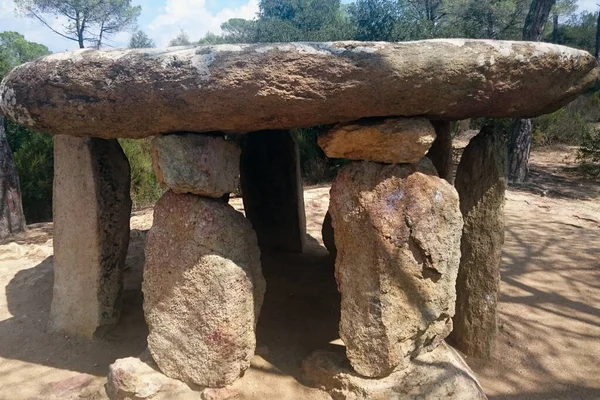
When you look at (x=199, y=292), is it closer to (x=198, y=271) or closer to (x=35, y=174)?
(x=198, y=271)

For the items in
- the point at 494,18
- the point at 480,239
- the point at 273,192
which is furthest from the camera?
the point at 494,18

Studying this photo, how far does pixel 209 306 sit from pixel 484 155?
1.64 m

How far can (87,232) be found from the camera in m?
2.77

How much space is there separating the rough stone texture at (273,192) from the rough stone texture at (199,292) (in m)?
1.91

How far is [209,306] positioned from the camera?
Result: 7.36 ft

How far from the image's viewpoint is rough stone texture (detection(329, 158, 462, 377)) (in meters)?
2.20

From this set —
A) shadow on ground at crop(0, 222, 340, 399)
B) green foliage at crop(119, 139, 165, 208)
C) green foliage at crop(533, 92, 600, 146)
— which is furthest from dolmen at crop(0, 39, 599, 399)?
green foliage at crop(533, 92, 600, 146)

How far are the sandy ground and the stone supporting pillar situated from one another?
0.25 metres

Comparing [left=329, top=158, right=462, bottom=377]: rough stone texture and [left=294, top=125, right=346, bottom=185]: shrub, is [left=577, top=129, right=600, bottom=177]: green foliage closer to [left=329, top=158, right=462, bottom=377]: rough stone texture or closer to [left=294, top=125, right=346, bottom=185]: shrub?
[left=294, top=125, right=346, bottom=185]: shrub

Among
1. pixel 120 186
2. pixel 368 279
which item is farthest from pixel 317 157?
pixel 368 279

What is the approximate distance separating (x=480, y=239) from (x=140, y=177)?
630 cm

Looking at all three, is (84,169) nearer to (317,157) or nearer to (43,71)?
(43,71)

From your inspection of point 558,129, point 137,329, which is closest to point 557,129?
point 558,129

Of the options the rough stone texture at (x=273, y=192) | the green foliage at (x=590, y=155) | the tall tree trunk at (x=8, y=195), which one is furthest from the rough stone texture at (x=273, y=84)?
the green foliage at (x=590, y=155)
